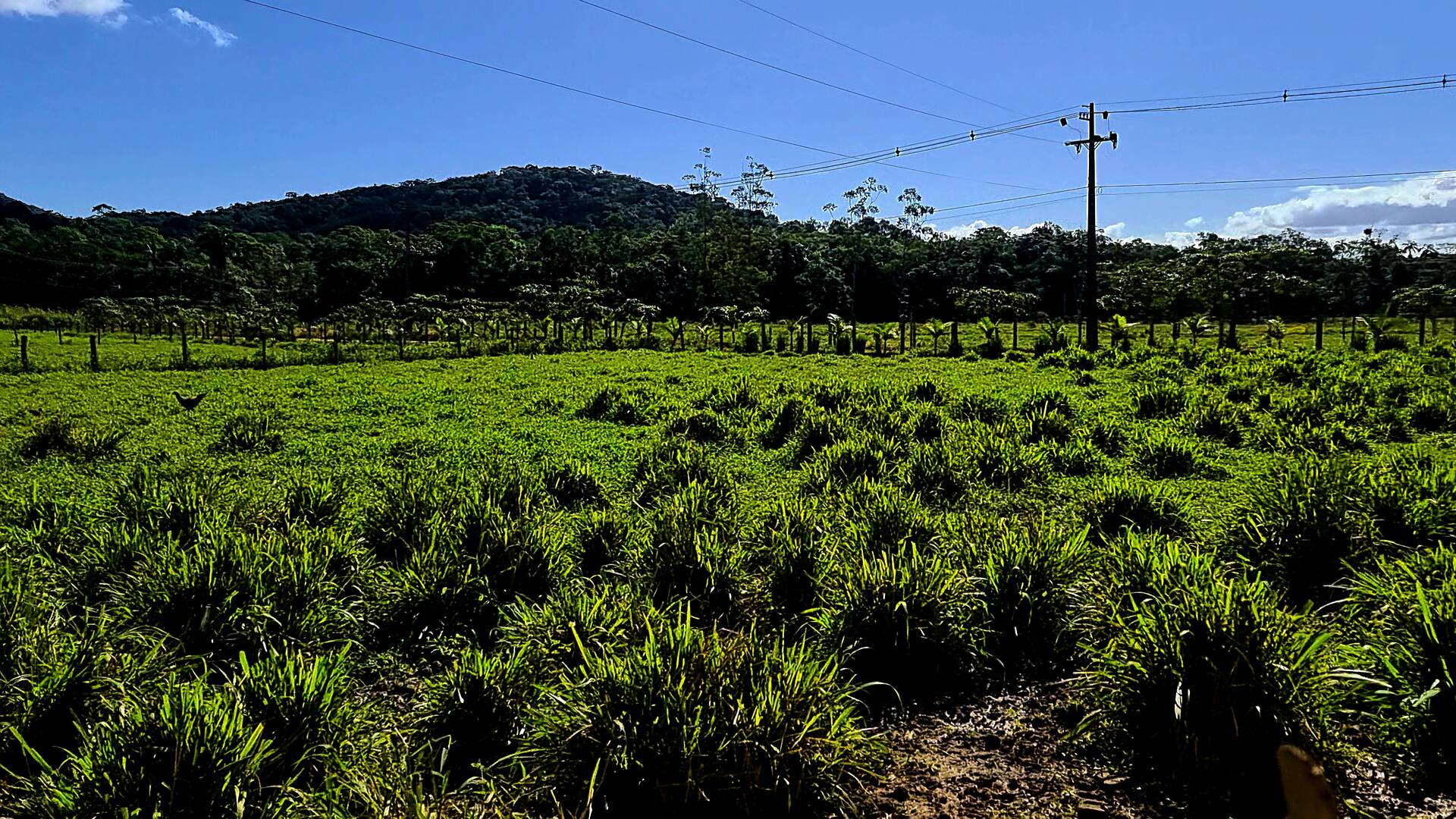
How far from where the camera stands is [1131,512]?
21.0 ft

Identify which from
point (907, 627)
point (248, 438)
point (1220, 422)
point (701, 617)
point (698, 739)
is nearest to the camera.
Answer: point (698, 739)

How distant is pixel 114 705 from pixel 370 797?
62.3 inches

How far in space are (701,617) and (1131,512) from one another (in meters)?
3.76

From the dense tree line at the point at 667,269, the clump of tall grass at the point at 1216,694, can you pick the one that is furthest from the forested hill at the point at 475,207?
the clump of tall grass at the point at 1216,694

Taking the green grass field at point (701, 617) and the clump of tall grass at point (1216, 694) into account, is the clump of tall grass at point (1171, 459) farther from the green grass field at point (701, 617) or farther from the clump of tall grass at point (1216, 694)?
the clump of tall grass at point (1216, 694)

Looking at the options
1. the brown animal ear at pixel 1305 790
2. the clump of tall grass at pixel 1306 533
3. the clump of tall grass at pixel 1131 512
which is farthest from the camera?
the clump of tall grass at pixel 1131 512

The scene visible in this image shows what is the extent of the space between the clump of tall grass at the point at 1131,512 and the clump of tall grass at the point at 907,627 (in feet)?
7.94

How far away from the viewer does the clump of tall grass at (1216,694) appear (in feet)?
10.0

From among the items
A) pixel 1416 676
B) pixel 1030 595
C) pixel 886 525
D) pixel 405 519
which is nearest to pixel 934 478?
pixel 886 525

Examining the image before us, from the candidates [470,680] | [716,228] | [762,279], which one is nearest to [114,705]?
[470,680]

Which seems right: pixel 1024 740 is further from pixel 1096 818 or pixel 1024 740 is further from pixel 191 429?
pixel 191 429

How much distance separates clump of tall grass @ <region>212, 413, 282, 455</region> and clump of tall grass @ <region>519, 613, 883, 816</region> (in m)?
9.39

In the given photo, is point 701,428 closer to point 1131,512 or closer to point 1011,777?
point 1131,512

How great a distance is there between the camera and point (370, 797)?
276cm
